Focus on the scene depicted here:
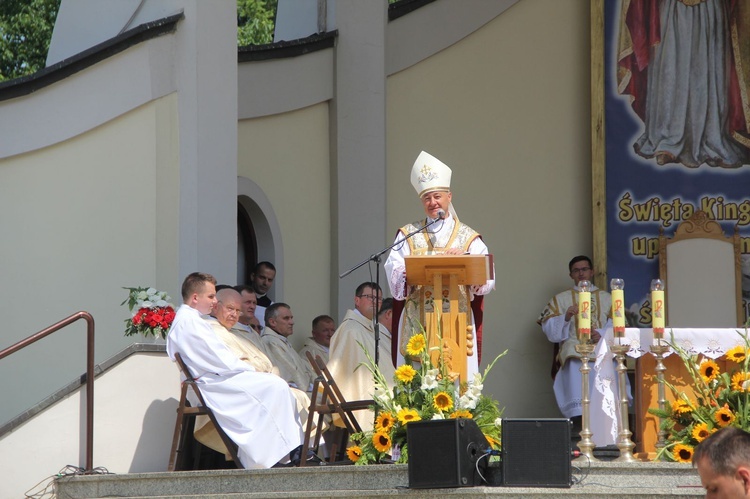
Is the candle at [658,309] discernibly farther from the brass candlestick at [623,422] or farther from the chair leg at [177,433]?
the chair leg at [177,433]

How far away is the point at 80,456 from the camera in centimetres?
840

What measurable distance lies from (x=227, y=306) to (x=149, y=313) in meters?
0.51

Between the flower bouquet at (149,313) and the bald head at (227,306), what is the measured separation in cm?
32

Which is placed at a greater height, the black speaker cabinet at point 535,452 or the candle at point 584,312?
the candle at point 584,312

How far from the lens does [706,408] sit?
7.14 meters

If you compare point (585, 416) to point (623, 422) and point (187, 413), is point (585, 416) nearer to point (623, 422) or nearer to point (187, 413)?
point (623, 422)

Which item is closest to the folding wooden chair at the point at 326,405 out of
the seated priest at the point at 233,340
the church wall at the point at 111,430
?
the seated priest at the point at 233,340

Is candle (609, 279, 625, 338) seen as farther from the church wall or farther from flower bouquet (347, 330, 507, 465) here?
the church wall

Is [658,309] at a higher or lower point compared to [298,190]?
lower

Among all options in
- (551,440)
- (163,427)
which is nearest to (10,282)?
(163,427)

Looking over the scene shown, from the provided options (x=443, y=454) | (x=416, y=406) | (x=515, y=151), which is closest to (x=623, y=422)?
(x=416, y=406)

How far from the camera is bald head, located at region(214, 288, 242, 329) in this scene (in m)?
9.10

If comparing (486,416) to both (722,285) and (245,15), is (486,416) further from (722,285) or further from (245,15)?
(245,15)

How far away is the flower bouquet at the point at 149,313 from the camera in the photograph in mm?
9047
